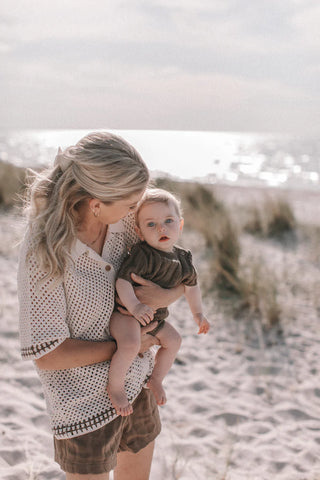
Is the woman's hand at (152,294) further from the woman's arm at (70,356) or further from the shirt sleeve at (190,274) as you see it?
the woman's arm at (70,356)

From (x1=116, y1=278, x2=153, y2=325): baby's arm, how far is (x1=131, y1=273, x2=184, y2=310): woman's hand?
0.06 m

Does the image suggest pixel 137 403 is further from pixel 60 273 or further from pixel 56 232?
pixel 56 232

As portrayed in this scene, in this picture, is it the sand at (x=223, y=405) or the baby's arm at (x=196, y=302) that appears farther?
the sand at (x=223, y=405)

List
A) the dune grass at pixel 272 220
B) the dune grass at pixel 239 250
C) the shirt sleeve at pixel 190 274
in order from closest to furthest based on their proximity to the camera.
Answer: the shirt sleeve at pixel 190 274, the dune grass at pixel 239 250, the dune grass at pixel 272 220

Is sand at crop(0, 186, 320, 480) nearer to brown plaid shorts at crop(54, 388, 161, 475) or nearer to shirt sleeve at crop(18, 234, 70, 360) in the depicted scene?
shirt sleeve at crop(18, 234, 70, 360)

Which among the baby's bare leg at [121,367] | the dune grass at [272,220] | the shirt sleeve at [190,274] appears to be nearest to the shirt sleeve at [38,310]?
the baby's bare leg at [121,367]

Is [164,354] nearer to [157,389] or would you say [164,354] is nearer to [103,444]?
[157,389]

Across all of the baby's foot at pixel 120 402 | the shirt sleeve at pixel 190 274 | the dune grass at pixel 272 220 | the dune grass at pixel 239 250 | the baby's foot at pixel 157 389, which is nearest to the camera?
the baby's foot at pixel 120 402

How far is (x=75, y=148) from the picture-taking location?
159 cm

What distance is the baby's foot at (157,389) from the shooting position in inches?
74.9

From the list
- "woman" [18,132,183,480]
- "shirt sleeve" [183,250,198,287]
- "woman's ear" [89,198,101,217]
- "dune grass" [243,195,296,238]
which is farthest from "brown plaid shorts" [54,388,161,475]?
"dune grass" [243,195,296,238]

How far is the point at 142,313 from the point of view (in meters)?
1.71

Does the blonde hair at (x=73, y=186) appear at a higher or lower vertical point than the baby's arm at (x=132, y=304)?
higher

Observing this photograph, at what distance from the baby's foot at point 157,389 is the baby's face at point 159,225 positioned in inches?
Result: 21.5
